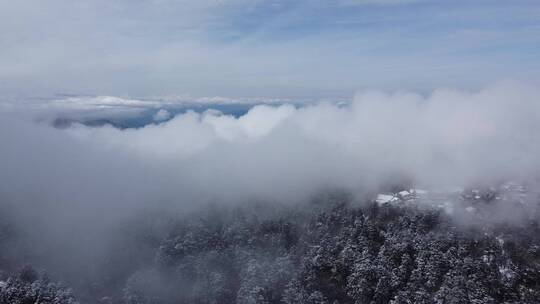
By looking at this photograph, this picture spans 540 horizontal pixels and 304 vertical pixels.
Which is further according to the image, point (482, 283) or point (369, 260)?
point (369, 260)

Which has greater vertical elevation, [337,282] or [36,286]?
[36,286]

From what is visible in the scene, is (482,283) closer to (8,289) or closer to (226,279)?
(226,279)

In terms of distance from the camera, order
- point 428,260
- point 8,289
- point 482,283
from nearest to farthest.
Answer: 1. point 8,289
2. point 482,283
3. point 428,260

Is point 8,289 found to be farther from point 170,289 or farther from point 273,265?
point 273,265

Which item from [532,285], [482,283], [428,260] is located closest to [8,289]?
[428,260]

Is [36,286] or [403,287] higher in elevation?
[36,286]

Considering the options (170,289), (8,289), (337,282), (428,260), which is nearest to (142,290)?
(170,289)

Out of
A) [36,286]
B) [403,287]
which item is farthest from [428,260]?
[36,286]

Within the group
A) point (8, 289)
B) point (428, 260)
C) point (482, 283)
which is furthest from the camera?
point (428, 260)

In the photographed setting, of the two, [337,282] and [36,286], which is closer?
[36,286]
